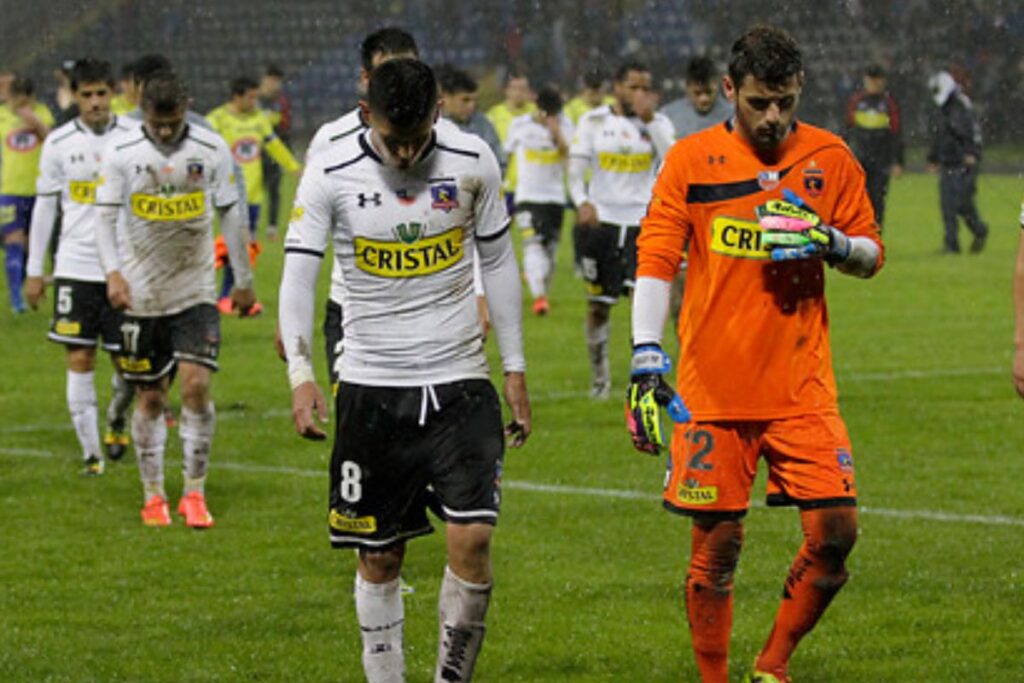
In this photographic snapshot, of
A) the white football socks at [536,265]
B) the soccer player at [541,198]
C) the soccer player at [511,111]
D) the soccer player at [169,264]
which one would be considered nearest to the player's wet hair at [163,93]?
the soccer player at [169,264]

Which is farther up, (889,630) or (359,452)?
(359,452)

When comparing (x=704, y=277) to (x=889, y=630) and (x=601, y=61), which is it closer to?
(x=889, y=630)

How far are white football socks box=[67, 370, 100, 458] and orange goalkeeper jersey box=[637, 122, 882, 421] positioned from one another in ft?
22.7

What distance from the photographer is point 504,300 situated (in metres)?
7.98

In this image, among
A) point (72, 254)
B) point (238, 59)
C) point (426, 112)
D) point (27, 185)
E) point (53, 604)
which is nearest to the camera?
point (426, 112)

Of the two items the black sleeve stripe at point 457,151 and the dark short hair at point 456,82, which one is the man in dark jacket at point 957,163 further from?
the black sleeve stripe at point 457,151

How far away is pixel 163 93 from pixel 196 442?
1.93 m

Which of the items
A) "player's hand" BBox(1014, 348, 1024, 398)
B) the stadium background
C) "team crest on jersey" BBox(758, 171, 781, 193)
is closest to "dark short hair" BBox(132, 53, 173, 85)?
"team crest on jersey" BBox(758, 171, 781, 193)

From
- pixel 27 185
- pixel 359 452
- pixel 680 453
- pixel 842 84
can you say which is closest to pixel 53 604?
pixel 359 452

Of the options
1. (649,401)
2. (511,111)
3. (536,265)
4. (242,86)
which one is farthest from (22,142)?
(649,401)

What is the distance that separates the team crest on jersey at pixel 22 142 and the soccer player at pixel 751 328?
17.2 meters

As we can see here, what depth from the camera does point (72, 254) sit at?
14.0 meters

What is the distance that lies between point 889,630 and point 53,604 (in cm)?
384

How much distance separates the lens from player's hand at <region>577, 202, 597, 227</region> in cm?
1716
